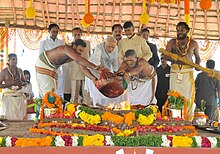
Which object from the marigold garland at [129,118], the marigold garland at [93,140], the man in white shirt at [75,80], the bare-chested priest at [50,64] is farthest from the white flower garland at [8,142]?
the man in white shirt at [75,80]

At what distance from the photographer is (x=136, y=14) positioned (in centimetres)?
927

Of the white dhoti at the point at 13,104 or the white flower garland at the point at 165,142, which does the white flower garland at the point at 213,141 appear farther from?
the white dhoti at the point at 13,104

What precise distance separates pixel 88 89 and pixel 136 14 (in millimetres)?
3868

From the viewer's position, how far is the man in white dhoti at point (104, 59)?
5586mm

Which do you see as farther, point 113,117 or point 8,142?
point 113,117

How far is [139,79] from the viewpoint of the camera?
19.1 feet

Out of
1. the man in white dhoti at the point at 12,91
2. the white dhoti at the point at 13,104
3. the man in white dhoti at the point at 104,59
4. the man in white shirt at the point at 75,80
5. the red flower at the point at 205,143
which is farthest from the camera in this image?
the white dhoti at the point at 13,104

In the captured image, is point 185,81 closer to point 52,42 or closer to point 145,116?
point 145,116

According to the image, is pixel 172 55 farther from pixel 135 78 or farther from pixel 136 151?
pixel 136 151

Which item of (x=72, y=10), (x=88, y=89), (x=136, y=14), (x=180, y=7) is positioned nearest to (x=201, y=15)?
(x=180, y=7)

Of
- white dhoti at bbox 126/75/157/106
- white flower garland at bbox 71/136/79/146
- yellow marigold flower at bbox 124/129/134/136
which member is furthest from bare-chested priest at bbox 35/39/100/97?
white flower garland at bbox 71/136/79/146

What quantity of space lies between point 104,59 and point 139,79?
58cm

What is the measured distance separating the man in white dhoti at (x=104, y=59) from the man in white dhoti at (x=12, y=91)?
135 centimetres

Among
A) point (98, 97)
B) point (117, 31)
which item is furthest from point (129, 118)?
point (117, 31)
